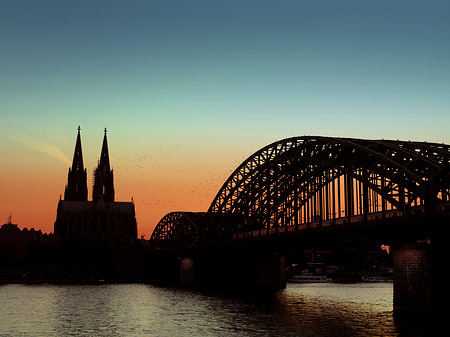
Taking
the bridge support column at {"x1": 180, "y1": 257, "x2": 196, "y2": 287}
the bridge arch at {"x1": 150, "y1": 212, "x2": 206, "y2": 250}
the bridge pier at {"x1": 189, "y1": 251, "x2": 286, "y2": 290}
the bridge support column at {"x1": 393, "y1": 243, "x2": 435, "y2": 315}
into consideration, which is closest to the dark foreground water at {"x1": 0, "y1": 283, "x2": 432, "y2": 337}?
the bridge support column at {"x1": 393, "y1": 243, "x2": 435, "y2": 315}

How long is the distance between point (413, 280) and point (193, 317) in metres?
22.8

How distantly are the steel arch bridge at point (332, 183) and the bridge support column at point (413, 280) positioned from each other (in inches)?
150

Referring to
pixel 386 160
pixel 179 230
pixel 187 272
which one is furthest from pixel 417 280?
pixel 179 230

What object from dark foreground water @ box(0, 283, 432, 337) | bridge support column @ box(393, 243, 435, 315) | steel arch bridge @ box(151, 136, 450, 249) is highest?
steel arch bridge @ box(151, 136, 450, 249)

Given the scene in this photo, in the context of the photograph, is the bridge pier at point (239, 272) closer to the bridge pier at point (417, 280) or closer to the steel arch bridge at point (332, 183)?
the steel arch bridge at point (332, 183)

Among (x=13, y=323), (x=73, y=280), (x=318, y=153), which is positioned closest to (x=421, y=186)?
(x=318, y=153)

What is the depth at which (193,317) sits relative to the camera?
67125 millimetres

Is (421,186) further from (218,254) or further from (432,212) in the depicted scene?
(218,254)

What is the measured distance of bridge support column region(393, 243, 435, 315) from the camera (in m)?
57.4

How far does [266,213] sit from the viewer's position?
10894 centimetres

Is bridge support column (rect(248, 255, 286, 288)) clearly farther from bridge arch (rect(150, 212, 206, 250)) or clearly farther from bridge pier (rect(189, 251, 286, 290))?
bridge arch (rect(150, 212, 206, 250))

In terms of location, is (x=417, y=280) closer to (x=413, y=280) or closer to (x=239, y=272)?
(x=413, y=280)

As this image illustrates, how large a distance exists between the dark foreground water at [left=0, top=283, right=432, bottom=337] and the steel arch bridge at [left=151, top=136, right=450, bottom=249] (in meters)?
10.5

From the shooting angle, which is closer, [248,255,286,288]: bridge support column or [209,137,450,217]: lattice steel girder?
[209,137,450,217]: lattice steel girder
